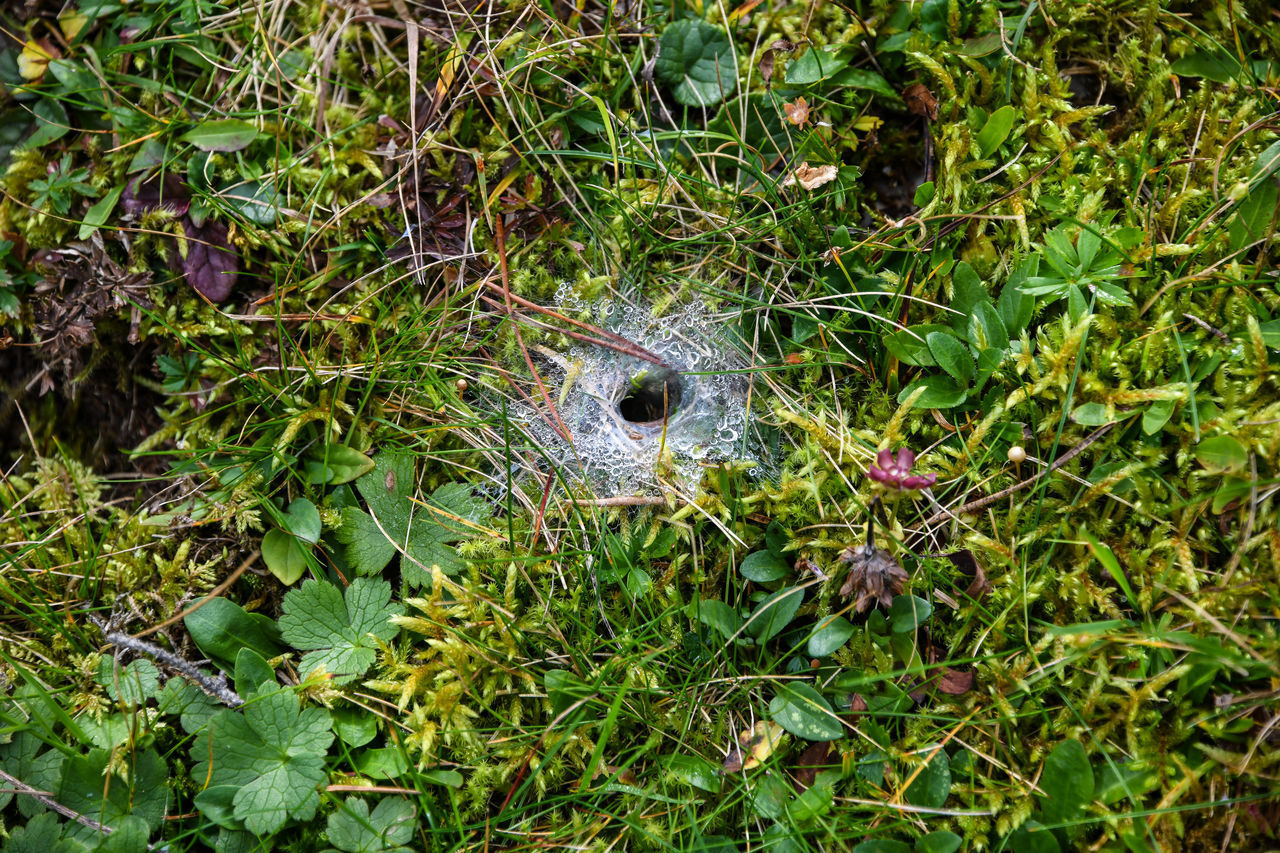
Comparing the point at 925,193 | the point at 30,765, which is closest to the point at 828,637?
the point at 925,193

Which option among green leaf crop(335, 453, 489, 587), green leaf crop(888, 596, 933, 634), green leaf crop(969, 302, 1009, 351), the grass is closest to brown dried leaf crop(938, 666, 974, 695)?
the grass

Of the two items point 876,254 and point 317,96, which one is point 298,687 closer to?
point 317,96

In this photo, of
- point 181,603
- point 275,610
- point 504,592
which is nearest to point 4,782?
point 181,603

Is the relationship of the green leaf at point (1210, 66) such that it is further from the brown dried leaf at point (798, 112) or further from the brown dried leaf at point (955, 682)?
the brown dried leaf at point (955, 682)

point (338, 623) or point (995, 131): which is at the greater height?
point (995, 131)

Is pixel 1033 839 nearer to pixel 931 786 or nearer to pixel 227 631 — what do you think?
pixel 931 786

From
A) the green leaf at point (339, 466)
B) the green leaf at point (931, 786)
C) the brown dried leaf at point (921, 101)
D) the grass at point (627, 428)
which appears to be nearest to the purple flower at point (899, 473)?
the grass at point (627, 428)
